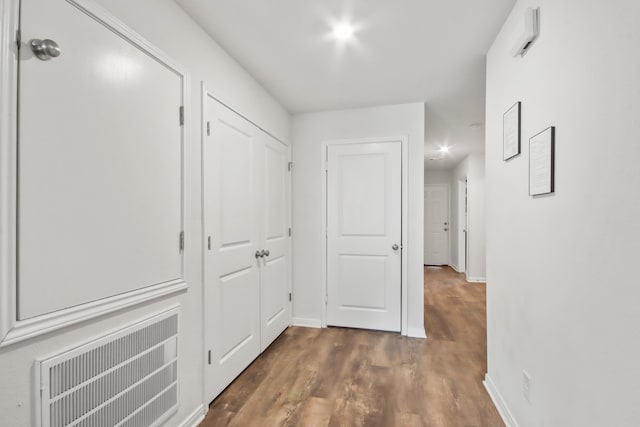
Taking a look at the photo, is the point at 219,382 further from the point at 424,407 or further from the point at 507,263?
the point at 507,263

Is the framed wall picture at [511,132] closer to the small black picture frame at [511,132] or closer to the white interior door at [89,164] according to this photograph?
the small black picture frame at [511,132]

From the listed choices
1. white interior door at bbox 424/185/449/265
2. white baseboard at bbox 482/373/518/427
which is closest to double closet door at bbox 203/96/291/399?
white baseboard at bbox 482/373/518/427

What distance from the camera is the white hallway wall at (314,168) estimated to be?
3.24 meters

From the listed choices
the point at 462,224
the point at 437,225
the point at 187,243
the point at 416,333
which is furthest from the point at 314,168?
the point at 437,225

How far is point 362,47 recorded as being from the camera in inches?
84.7

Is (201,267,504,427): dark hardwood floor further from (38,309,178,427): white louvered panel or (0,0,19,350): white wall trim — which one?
(0,0,19,350): white wall trim

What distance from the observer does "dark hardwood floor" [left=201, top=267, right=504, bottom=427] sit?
6.12ft

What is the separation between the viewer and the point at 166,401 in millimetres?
1570

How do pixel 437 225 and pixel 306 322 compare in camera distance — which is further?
pixel 437 225

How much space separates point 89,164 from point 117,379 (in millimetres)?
910

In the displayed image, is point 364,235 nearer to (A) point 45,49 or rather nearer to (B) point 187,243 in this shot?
(B) point 187,243

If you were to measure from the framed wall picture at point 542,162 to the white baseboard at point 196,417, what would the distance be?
7.19 feet

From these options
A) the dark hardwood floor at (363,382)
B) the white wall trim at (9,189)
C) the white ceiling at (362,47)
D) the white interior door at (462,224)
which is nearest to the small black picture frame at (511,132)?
the white ceiling at (362,47)

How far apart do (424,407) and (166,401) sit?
61.0 inches
